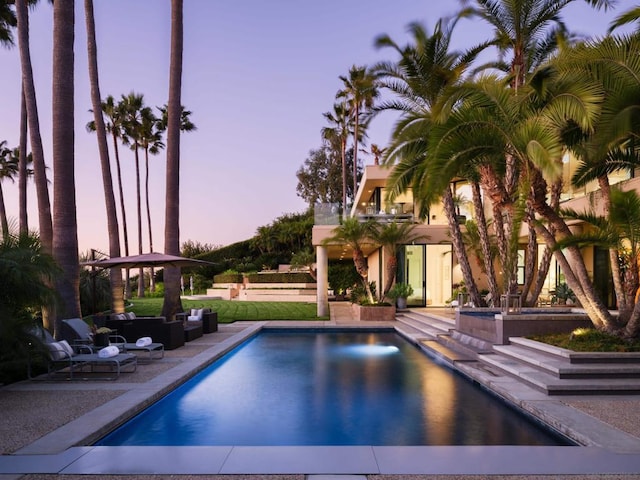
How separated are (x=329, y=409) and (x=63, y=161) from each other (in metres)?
8.38

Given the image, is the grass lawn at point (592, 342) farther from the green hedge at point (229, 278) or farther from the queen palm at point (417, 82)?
the green hedge at point (229, 278)

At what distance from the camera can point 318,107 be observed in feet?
148

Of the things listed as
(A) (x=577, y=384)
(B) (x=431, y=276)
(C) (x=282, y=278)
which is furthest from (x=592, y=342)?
(C) (x=282, y=278)

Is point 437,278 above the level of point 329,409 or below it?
above

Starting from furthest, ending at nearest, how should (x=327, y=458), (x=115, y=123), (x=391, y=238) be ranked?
(x=115, y=123)
(x=391, y=238)
(x=327, y=458)

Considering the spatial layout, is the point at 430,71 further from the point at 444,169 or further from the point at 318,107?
the point at 318,107

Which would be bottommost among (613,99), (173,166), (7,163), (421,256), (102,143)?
(421,256)

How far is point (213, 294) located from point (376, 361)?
27.4m

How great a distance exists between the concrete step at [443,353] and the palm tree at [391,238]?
6.51 m

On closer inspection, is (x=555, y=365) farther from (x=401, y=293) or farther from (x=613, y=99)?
(x=401, y=293)

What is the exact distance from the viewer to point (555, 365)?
7.71 metres

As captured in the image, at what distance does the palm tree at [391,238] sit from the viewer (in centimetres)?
1925

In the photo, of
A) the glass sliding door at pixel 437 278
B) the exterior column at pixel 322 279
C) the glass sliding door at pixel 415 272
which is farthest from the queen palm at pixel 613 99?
the exterior column at pixel 322 279

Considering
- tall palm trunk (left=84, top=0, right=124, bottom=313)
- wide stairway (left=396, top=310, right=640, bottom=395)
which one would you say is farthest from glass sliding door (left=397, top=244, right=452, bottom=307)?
tall palm trunk (left=84, top=0, right=124, bottom=313)
